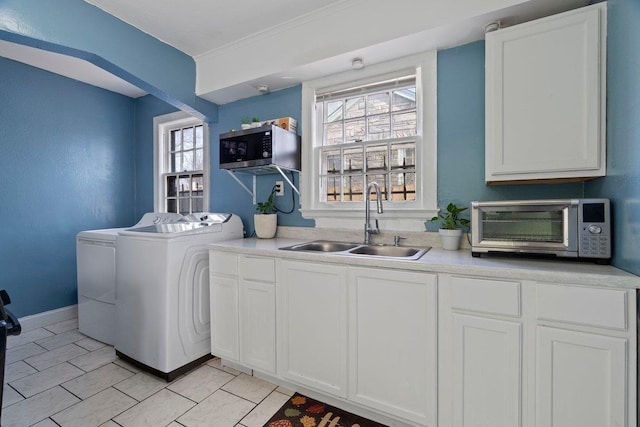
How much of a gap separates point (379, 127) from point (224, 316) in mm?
1899

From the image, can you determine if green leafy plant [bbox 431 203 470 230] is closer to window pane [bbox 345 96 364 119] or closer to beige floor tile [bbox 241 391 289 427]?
window pane [bbox 345 96 364 119]

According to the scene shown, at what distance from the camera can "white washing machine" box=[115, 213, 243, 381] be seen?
206 cm

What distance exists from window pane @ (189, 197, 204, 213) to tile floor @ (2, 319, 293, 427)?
1614 millimetres

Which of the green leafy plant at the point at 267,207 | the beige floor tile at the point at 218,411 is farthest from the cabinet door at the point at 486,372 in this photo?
the green leafy plant at the point at 267,207

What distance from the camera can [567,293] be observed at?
1.20m

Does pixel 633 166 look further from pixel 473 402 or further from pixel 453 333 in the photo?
pixel 473 402

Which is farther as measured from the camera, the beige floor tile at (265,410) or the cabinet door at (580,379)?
the beige floor tile at (265,410)

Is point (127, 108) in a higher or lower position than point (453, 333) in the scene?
higher

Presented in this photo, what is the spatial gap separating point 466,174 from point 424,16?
1029 mm

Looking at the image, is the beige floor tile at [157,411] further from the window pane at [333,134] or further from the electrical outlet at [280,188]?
the window pane at [333,134]

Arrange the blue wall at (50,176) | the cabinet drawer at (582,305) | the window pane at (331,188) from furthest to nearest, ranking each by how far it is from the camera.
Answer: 1. the blue wall at (50,176)
2. the window pane at (331,188)
3. the cabinet drawer at (582,305)

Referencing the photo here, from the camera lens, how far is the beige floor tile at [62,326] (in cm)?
290

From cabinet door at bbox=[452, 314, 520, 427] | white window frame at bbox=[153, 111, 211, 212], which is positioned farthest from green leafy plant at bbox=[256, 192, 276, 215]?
cabinet door at bbox=[452, 314, 520, 427]

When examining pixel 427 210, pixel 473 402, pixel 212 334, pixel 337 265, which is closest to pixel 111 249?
pixel 212 334
